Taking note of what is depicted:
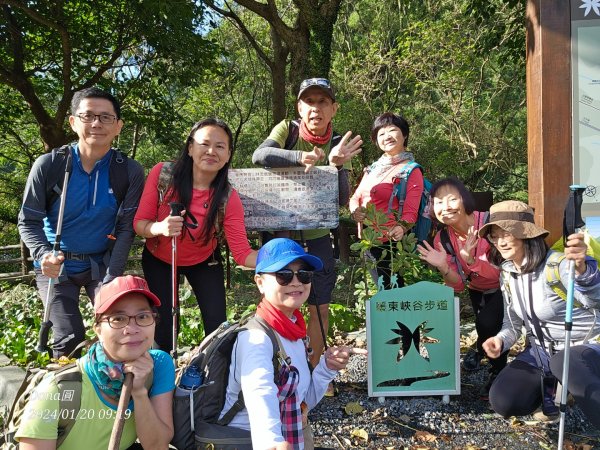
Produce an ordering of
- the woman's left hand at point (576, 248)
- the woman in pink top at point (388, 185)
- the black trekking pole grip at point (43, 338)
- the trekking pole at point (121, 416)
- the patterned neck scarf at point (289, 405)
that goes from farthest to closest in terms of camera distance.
Result: the woman in pink top at point (388, 185) < the black trekking pole grip at point (43, 338) < the woman's left hand at point (576, 248) < the patterned neck scarf at point (289, 405) < the trekking pole at point (121, 416)

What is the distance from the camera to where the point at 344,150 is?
4074 millimetres

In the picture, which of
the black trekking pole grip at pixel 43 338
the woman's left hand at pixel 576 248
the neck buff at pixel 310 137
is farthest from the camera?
the neck buff at pixel 310 137

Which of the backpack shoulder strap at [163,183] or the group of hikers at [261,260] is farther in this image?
the backpack shoulder strap at [163,183]

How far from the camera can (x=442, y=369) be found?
4.09 m

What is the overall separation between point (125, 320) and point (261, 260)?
2.13ft

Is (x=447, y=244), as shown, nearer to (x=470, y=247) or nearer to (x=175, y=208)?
(x=470, y=247)

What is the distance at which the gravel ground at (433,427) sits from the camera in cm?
360

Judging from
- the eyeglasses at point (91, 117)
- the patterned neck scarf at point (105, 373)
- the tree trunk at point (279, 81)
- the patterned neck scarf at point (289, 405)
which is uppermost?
the tree trunk at point (279, 81)

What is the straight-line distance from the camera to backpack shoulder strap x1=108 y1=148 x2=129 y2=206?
3.62 meters

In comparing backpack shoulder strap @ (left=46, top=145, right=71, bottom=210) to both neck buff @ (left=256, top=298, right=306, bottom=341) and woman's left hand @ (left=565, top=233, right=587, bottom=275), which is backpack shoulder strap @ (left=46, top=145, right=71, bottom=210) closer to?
neck buff @ (left=256, top=298, right=306, bottom=341)

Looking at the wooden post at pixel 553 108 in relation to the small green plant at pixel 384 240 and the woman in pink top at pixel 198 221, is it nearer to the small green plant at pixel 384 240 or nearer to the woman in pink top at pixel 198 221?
the small green plant at pixel 384 240

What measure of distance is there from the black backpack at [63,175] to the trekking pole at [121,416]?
1635 mm

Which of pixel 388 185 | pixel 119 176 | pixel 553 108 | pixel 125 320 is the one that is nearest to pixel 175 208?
pixel 119 176

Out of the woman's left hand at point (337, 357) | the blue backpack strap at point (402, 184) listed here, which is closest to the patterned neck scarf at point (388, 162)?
the blue backpack strap at point (402, 184)
